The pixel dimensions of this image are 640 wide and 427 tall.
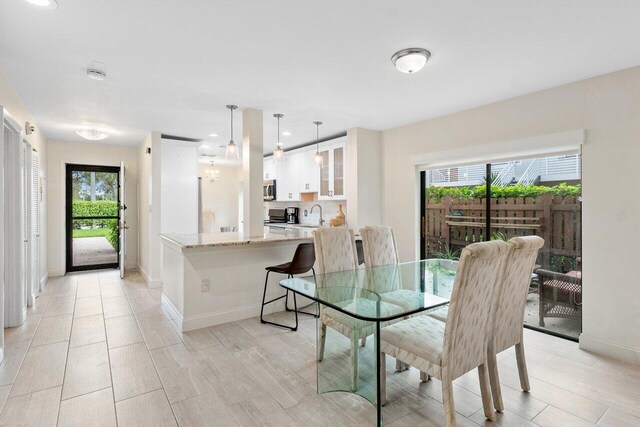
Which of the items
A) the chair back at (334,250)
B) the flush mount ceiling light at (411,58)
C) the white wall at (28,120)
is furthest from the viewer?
the white wall at (28,120)

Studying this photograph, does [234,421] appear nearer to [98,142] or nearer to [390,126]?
[390,126]

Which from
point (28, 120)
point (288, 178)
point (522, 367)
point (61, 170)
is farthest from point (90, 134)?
point (522, 367)

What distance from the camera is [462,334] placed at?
5.60 feet

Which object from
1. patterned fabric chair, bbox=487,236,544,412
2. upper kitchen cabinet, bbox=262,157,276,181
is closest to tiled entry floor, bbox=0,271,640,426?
patterned fabric chair, bbox=487,236,544,412

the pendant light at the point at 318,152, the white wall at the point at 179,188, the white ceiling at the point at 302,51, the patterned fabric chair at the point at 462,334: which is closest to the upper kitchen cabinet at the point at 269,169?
the pendant light at the point at 318,152

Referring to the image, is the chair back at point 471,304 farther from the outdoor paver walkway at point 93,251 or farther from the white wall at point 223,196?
the white wall at point 223,196

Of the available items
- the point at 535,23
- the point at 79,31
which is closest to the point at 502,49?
the point at 535,23

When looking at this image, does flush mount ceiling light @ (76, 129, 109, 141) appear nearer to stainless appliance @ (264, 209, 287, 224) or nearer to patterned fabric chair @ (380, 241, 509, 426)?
stainless appliance @ (264, 209, 287, 224)

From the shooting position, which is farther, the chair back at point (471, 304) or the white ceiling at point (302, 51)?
the white ceiling at point (302, 51)

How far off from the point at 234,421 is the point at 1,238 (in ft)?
7.94

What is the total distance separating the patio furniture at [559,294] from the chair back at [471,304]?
6.47ft

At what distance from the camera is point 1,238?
2.64 m

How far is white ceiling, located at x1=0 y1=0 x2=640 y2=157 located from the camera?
6.24 feet

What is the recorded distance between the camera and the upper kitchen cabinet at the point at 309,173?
5.42 m
